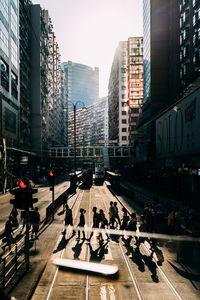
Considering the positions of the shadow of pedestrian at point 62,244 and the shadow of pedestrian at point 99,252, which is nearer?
the shadow of pedestrian at point 99,252

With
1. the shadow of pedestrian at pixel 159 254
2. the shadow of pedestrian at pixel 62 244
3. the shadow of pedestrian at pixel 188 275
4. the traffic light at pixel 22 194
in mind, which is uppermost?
the traffic light at pixel 22 194

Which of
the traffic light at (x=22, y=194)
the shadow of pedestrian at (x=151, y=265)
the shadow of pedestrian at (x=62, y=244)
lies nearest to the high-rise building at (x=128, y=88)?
the shadow of pedestrian at (x=62, y=244)

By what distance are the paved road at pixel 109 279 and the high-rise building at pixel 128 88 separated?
79324 mm

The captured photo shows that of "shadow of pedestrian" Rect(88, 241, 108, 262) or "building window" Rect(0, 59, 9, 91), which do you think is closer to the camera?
"shadow of pedestrian" Rect(88, 241, 108, 262)

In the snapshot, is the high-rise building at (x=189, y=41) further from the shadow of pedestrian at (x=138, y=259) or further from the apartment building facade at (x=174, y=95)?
the shadow of pedestrian at (x=138, y=259)

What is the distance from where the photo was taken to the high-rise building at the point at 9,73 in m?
42.6

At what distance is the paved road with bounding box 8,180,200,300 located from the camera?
7281 mm

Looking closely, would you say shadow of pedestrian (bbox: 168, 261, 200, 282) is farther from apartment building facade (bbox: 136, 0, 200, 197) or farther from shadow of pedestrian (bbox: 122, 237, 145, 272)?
apartment building facade (bbox: 136, 0, 200, 197)

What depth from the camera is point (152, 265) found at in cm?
938

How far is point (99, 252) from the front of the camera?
35.6 feet

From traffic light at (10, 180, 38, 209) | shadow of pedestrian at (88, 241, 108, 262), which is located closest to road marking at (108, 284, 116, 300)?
shadow of pedestrian at (88, 241, 108, 262)

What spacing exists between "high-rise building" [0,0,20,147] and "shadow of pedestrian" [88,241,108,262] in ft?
117

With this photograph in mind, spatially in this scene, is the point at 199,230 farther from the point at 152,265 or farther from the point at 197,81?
the point at 197,81

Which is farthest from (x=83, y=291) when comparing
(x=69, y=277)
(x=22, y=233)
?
(x=22, y=233)
